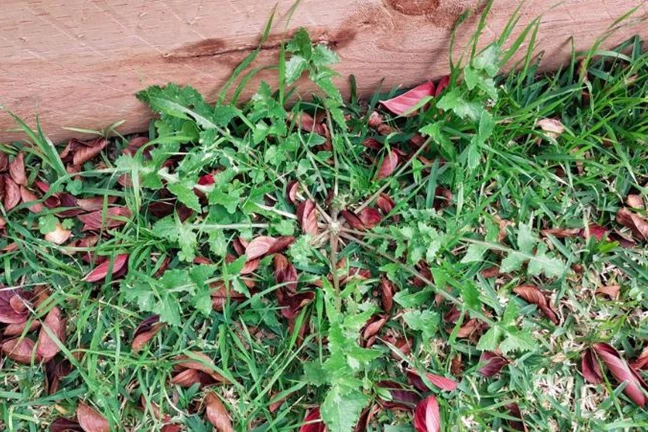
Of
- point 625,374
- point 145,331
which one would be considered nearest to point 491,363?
point 625,374

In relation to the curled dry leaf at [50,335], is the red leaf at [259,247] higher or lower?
higher

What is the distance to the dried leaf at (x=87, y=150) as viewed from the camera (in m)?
1.69

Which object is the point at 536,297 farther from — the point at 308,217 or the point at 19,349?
the point at 19,349

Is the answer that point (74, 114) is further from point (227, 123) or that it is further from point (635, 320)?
point (635, 320)

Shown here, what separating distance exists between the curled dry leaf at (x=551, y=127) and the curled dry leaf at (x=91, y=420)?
4.48ft

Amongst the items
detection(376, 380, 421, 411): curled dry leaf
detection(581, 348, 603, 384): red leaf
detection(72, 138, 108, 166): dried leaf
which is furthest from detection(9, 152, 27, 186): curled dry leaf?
detection(581, 348, 603, 384): red leaf

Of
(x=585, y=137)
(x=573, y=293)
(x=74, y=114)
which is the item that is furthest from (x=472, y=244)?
(x=74, y=114)

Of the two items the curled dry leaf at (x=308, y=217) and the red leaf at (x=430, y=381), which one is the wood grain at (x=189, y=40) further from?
the red leaf at (x=430, y=381)

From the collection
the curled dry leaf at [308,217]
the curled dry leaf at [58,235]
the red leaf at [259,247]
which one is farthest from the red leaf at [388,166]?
the curled dry leaf at [58,235]

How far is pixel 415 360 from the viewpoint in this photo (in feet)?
5.38

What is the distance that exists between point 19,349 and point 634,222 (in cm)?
163

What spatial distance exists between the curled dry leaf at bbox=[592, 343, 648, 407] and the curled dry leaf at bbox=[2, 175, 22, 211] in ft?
5.13

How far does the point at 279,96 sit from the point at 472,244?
62 centimetres

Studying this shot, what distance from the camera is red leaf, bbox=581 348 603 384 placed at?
5.44 ft
